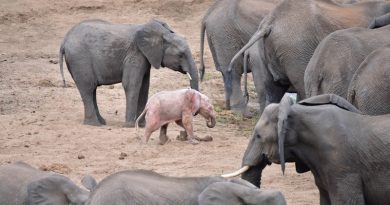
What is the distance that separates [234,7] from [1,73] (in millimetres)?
3260

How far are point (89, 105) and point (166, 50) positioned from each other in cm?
88

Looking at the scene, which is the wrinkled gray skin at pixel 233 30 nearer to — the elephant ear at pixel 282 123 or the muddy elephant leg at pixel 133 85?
the muddy elephant leg at pixel 133 85

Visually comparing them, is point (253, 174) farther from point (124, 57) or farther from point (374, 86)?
point (124, 57)

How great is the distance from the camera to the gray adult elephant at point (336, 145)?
850cm

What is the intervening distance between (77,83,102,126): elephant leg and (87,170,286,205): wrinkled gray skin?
5157mm

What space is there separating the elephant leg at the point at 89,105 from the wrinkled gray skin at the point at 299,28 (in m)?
1.89

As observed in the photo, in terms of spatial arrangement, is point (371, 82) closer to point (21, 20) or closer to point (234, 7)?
point (234, 7)

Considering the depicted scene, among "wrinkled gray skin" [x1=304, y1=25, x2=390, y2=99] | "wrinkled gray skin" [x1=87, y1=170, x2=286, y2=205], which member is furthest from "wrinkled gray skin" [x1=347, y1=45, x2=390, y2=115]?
"wrinkled gray skin" [x1=87, y1=170, x2=286, y2=205]

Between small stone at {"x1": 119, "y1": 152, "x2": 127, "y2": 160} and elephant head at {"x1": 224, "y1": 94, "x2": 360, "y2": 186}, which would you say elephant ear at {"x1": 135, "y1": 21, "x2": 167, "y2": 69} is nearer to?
small stone at {"x1": 119, "y1": 152, "x2": 127, "y2": 160}

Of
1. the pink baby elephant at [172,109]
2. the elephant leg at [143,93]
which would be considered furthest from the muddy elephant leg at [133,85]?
the pink baby elephant at [172,109]

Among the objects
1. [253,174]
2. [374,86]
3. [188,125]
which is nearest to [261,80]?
[188,125]

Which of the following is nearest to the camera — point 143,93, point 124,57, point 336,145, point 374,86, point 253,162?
point 336,145

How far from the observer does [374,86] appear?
9484mm

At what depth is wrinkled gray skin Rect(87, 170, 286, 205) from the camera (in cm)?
765
